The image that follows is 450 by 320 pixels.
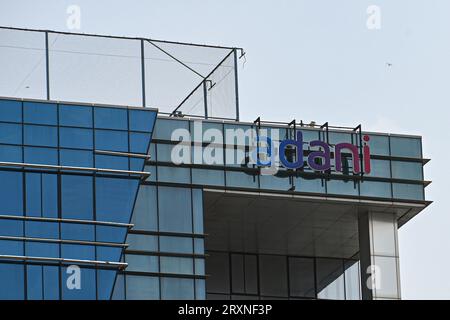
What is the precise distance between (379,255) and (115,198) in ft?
42.6

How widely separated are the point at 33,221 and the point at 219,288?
14695 mm

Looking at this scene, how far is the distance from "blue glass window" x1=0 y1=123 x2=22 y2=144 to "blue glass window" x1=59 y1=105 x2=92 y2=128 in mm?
1906

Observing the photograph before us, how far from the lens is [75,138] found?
72.2m

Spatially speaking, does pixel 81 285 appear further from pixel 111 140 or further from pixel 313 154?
pixel 313 154

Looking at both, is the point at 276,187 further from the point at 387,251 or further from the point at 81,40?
the point at 81,40

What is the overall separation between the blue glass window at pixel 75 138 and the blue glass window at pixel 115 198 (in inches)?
62.6

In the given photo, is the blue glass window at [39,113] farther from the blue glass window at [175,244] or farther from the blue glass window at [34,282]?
the blue glass window at [175,244]

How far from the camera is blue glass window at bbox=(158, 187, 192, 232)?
73.2 m

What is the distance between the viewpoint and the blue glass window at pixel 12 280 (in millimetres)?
68500

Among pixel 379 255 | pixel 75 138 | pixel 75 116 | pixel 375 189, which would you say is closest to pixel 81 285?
pixel 75 138
